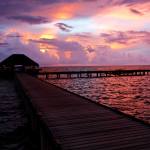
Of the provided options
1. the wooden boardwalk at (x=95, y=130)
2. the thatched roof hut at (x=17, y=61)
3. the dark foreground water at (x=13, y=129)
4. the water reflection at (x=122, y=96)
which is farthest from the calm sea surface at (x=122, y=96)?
the thatched roof hut at (x=17, y=61)

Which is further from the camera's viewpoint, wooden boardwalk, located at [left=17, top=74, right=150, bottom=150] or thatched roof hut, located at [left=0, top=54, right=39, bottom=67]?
thatched roof hut, located at [left=0, top=54, right=39, bottom=67]

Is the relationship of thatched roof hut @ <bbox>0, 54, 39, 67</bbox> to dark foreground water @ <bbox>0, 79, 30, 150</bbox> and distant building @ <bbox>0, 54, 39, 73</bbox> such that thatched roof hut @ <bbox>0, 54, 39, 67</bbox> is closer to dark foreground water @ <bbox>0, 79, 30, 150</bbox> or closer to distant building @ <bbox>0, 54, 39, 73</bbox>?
distant building @ <bbox>0, 54, 39, 73</bbox>

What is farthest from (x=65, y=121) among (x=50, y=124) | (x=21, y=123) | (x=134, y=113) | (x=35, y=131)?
(x=134, y=113)

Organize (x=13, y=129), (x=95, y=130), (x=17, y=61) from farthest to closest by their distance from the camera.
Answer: (x=17, y=61), (x=13, y=129), (x=95, y=130)

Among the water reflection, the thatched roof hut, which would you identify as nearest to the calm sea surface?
the water reflection

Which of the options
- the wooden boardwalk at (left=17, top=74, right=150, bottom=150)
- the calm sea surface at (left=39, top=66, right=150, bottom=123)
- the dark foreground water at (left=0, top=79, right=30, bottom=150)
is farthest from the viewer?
the calm sea surface at (left=39, top=66, right=150, bottom=123)

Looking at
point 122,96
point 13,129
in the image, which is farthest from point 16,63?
point 13,129

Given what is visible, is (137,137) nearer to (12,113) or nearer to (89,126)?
(89,126)

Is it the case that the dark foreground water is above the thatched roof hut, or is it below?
below

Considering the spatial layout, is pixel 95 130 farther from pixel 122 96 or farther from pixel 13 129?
pixel 122 96

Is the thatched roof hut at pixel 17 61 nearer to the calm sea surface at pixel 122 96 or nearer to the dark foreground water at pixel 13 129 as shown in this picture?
the calm sea surface at pixel 122 96

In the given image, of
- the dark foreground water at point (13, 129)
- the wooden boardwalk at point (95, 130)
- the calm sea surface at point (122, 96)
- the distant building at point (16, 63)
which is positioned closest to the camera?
the wooden boardwalk at point (95, 130)

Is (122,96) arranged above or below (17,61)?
below

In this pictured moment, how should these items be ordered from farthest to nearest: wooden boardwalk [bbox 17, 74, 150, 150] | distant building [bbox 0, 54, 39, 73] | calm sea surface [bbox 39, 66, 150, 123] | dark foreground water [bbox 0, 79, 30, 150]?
1. distant building [bbox 0, 54, 39, 73]
2. calm sea surface [bbox 39, 66, 150, 123]
3. dark foreground water [bbox 0, 79, 30, 150]
4. wooden boardwalk [bbox 17, 74, 150, 150]
